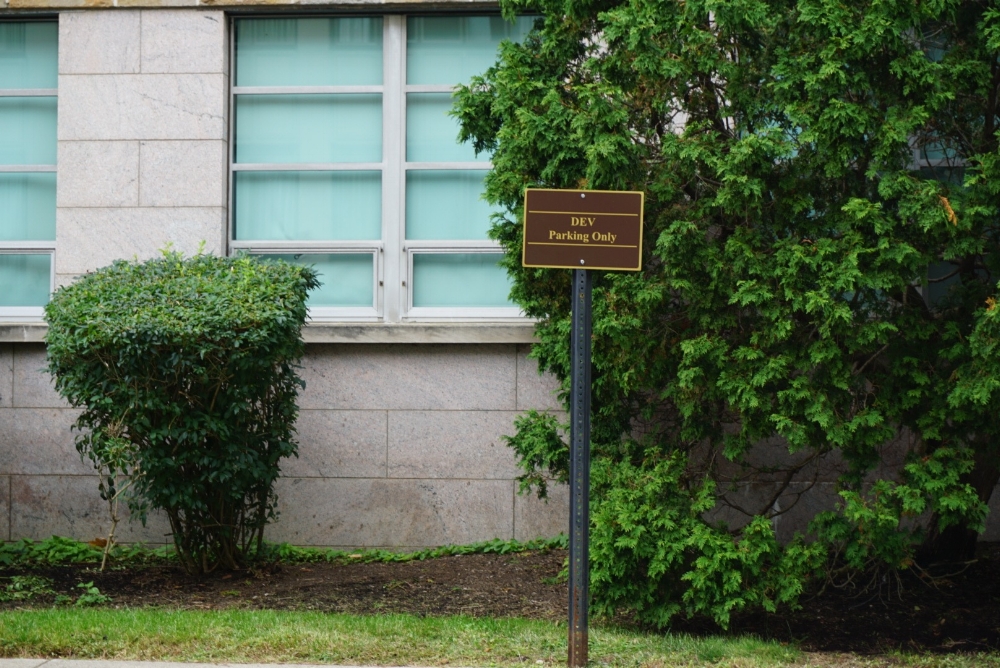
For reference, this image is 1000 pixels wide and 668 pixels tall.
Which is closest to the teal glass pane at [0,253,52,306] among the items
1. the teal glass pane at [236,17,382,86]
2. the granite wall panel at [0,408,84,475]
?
the granite wall panel at [0,408,84,475]

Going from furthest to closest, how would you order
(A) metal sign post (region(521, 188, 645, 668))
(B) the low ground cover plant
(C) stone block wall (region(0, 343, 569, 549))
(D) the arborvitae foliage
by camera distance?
(C) stone block wall (region(0, 343, 569, 549)) < (B) the low ground cover plant < (D) the arborvitae foliage < (A) metal sign post (region(521, 188, 645, 668))

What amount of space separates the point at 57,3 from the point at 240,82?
64.4 inches

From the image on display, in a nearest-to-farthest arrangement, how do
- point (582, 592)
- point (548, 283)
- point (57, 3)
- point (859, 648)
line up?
1. point (582, 592)
2. point (859, 648)
3. point (548, 283)
4. point (57, 3)

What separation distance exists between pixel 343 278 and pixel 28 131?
10.3ft

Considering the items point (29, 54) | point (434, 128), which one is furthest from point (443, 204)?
point (29, 54)

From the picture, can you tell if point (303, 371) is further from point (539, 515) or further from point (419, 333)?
point (539, 515)

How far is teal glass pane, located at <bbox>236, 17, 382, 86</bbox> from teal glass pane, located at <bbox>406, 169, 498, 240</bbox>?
38.5 inches

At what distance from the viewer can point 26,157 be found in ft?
32.1

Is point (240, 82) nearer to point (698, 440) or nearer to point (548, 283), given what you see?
point (548, 283)

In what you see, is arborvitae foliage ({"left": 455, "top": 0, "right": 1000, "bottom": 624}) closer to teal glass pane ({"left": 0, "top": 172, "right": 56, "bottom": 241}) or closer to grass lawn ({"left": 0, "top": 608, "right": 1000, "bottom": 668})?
grass lawn ({"left": 0, "top": 608, "right": 1000, "bottom": 668})

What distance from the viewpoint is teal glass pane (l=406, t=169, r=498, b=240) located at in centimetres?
955

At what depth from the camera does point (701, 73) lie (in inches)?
259

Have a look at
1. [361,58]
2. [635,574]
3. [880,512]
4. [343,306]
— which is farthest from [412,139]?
[880,512]

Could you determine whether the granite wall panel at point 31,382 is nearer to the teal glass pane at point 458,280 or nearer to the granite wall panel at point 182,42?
the granite wall panel at point 182,42
